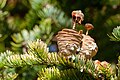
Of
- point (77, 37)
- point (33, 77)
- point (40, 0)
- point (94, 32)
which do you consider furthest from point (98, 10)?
point (77, 37)

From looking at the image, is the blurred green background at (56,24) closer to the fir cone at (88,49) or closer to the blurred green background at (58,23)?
the blurred green background at (58,23)

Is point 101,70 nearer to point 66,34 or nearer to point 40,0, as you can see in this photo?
point 66,34

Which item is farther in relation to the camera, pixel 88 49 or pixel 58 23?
pixel 58 23

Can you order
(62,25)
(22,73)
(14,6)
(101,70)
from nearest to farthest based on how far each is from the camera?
(101,70) < (22,73) < (62,25) < (14,6)

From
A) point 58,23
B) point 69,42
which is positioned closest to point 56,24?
point 58,23

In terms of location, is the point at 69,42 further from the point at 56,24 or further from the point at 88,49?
the point at 56,24

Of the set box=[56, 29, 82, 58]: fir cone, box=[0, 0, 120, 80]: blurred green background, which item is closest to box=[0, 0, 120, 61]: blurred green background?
box=[0, 0, 120, 80]: blurred green background
